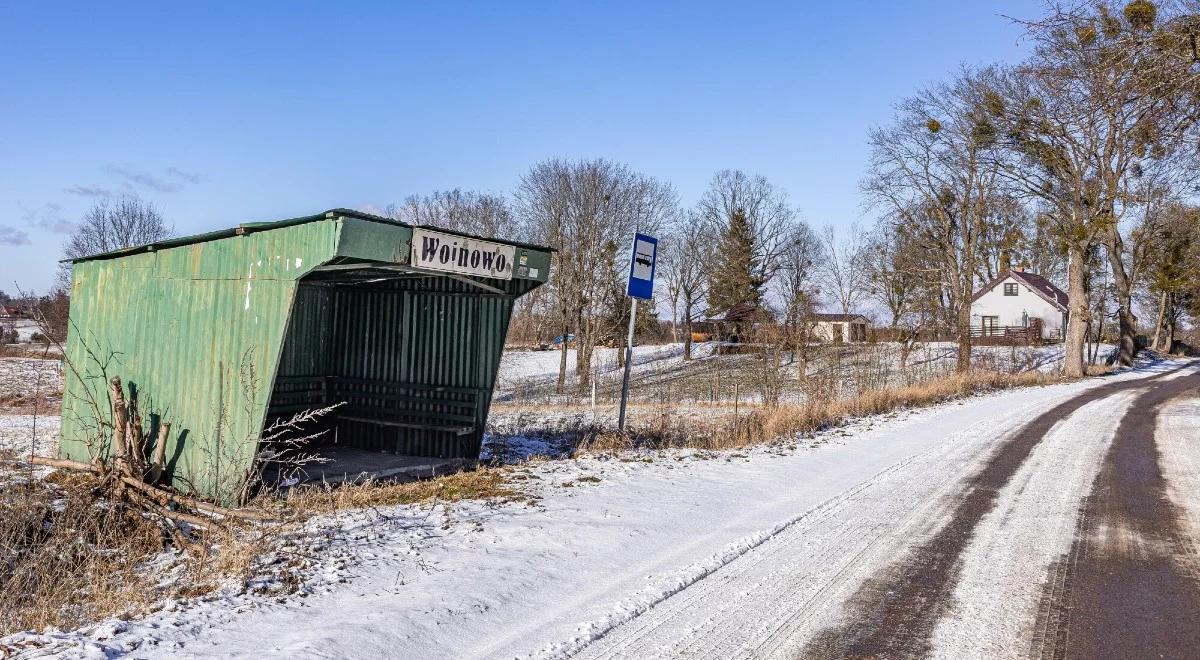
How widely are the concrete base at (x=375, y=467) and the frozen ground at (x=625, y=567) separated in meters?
1.71

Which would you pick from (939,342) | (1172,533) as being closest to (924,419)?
(1172,533)

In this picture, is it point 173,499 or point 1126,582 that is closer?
point 1126,582

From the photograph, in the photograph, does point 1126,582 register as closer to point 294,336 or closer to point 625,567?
point 625,567

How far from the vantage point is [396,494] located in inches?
310

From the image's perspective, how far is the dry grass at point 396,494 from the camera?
287 inches

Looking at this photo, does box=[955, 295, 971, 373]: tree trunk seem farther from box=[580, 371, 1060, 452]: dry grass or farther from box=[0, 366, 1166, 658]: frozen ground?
box=[0, 366, 1166, 658]: frozen ground

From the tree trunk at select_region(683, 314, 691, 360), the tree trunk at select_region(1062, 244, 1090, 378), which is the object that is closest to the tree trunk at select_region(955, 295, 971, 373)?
the tree trunk at select_region(1062, 244, 1090, 378)

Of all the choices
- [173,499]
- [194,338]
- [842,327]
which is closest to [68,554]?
[173,499]

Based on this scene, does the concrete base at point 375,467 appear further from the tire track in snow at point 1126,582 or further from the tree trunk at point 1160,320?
the tree trunk at point 1160,320

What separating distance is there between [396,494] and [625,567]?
10.4 ft

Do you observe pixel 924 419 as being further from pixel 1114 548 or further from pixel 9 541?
pixel 9 541

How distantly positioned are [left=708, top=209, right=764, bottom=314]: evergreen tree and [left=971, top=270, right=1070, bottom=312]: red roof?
59.6 feet

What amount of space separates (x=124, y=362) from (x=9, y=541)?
131 inches

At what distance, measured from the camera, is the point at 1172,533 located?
6574mm
